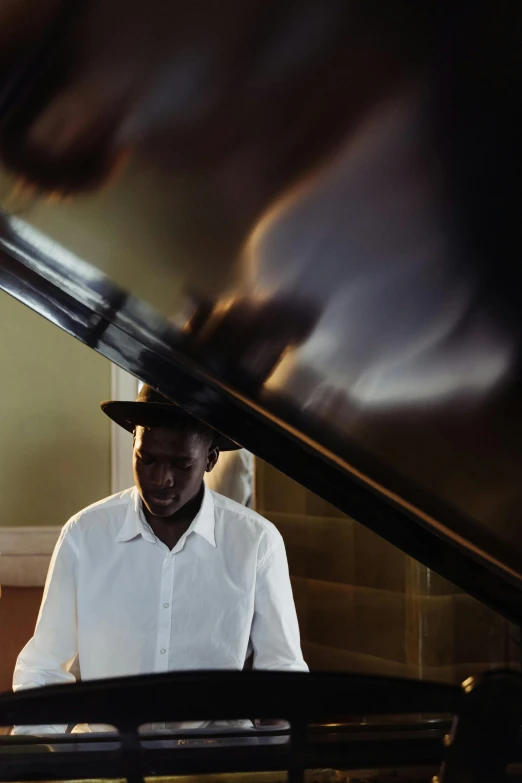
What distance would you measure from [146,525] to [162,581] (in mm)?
108

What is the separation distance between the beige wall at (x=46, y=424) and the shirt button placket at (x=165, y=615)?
1.81 metres

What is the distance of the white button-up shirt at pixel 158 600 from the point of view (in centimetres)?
161

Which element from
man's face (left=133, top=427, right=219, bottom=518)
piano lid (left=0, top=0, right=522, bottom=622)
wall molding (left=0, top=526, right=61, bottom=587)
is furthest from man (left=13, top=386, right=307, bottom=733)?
wall molding (left=0, top=526, right=61, bottom=587)

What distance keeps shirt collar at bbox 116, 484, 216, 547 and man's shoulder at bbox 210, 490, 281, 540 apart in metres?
0.04

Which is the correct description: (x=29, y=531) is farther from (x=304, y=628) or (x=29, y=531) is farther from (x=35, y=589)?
(x=304, y=628)

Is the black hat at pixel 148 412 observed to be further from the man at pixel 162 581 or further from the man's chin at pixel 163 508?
the man's chin at pixel 163 508

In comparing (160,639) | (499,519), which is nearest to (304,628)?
(160,639)

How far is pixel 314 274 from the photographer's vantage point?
25.4 inches

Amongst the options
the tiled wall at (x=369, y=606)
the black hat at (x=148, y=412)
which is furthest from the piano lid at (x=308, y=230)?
the tiled wall at (x=369, y=606)

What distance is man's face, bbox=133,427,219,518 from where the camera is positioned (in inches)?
62.8

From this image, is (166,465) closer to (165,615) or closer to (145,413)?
(145,413)

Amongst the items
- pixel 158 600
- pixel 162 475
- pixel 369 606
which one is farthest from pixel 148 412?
pixel 369 606

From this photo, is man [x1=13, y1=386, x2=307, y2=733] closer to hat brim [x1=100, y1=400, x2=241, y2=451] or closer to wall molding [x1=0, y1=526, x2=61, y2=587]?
hat brim [x1=100, y1=400, x2=241, y2=451]

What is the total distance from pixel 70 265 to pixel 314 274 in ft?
0.65
